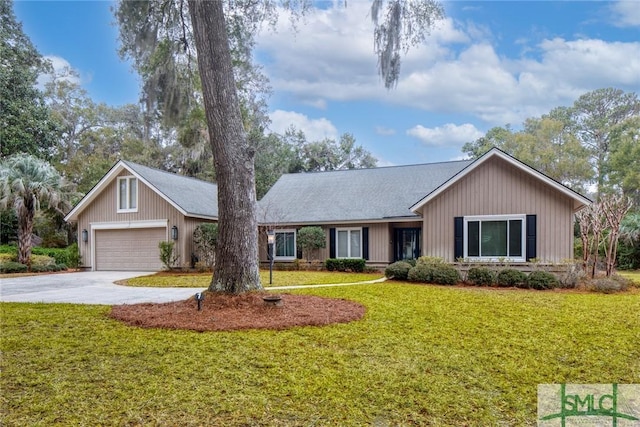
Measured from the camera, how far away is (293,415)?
329 cm

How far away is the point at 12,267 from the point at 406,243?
15.9 meters

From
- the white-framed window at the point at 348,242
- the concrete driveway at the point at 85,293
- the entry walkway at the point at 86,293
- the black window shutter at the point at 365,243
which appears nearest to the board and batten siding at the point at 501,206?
the black window shutter at the point at 365,243

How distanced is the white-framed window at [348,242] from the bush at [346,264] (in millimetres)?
973

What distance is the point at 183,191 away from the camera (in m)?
19.0

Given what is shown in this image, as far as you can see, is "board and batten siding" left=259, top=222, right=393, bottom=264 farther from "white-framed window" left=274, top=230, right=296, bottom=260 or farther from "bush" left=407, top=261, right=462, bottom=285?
"bush" left=407, top=261, right=462, bottom=285

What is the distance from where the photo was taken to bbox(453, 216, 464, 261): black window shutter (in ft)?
45.1

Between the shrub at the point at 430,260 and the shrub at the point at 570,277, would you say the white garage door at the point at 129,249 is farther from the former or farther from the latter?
the shrub at the point at 570,277

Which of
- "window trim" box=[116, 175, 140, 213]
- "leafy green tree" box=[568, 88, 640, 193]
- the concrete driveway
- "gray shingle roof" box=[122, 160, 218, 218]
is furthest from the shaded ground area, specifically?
"leafy green tree" box=[568, 88, 640, 193]

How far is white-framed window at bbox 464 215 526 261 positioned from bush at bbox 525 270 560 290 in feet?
5.25

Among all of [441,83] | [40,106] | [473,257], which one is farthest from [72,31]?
[473,257]

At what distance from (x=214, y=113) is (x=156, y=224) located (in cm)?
1150

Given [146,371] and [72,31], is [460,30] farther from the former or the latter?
[146,371]

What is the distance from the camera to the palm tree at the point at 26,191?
16394 mm

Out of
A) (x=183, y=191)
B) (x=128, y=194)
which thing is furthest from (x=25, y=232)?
(x=183, y=191)
